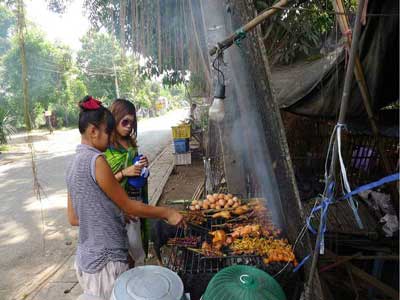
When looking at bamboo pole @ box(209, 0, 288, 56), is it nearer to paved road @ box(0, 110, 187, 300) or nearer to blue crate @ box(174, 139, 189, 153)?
paved road @ box(0, 110, 187, 300)

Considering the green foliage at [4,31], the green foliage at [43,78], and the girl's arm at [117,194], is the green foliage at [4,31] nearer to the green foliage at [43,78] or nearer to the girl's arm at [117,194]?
the green foliage at [43,78]

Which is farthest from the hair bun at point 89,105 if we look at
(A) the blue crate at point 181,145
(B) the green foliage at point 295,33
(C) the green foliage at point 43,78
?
(C) the green foliage at point 43,78

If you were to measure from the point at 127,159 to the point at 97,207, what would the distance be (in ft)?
2.89

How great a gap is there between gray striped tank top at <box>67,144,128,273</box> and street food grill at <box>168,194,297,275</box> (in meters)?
0.53

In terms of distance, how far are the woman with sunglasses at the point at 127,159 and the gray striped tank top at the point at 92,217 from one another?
1.56 ft

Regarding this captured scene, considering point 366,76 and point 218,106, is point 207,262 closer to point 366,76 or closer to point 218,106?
point 218,106

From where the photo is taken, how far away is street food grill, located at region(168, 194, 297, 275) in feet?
7.35

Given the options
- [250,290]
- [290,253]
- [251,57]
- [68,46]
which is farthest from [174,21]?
[68,46]

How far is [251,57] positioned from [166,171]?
714cm

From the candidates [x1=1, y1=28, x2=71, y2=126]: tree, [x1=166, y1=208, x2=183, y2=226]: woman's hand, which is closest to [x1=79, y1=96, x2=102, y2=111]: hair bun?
[x1=166, y1=208, x2=183, y2=226]: woman's hand

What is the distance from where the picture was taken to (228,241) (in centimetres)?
254

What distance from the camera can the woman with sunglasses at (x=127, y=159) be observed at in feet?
8.53

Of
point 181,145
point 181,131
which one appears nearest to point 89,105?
point 181,131

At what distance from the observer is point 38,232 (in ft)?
17.0
